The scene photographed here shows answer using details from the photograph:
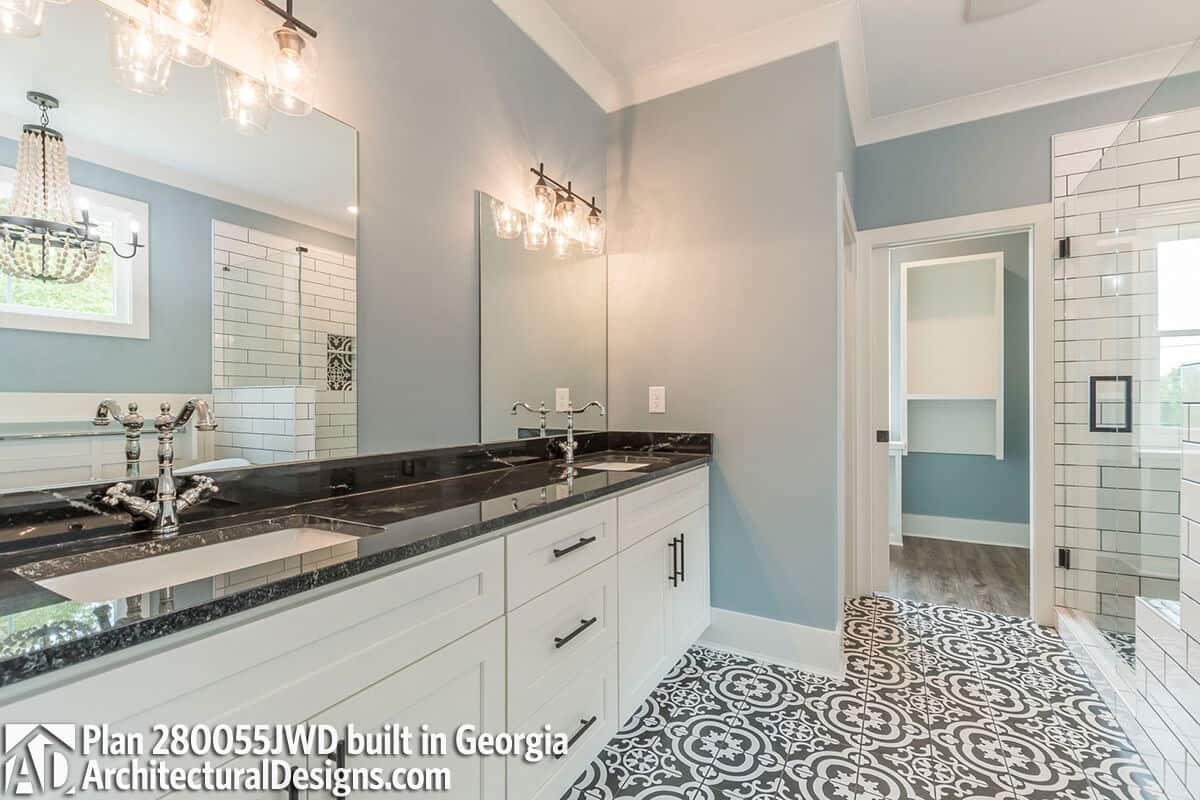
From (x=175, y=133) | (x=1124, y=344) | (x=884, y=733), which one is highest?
(x=175, y=133)

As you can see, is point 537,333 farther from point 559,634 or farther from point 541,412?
point 559,634

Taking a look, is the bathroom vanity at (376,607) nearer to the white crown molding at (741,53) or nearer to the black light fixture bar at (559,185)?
the black light fixture bar at (559,185)

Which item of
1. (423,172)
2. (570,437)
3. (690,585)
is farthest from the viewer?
(570,437)

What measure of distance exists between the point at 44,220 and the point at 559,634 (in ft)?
4.35

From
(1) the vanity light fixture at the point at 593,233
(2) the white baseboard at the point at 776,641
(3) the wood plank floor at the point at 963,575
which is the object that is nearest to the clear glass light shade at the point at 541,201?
(1) the vanity light fixture at the point at 593,233

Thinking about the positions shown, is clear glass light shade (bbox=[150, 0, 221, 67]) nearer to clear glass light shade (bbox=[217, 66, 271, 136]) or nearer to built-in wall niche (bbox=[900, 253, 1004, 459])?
clear glass light shade (bbox=[217, 66, 271, 136])

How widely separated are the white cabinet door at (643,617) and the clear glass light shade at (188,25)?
160 cm

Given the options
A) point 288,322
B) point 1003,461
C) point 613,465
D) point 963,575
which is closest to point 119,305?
point 288,322

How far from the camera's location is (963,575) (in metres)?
3.27

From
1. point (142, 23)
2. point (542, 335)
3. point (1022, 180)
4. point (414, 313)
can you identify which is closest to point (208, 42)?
point (142, 23)

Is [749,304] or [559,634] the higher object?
[749,304]

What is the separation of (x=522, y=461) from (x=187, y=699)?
1.50m

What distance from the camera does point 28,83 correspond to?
928 millimetres

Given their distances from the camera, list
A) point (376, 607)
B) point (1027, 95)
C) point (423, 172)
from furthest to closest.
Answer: point (1027, 95)
point (423, 172)
point (376, 607)
